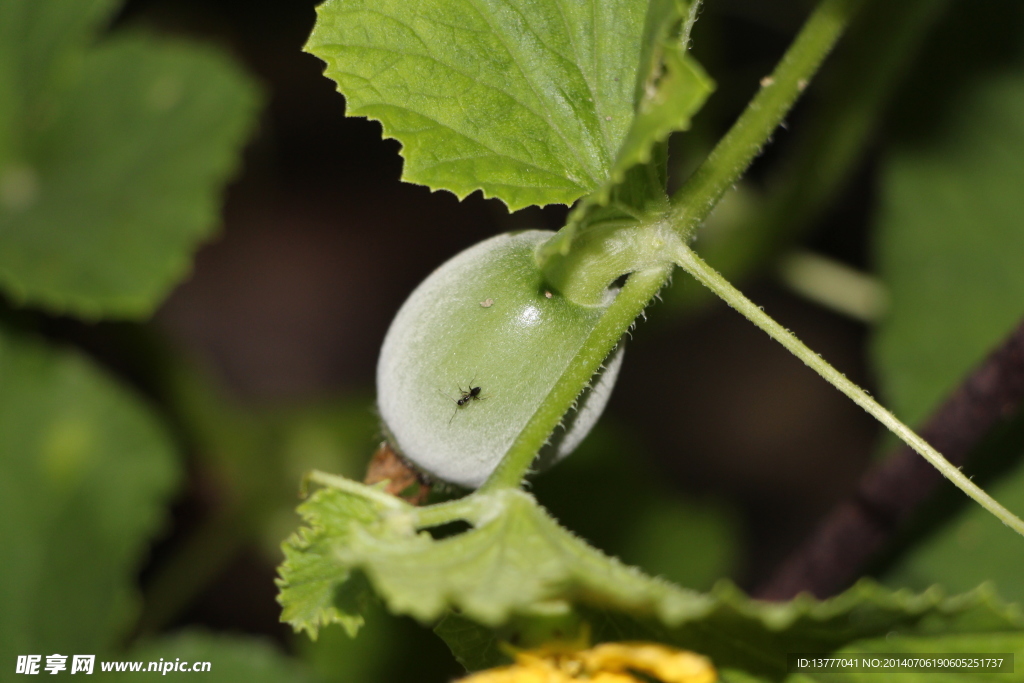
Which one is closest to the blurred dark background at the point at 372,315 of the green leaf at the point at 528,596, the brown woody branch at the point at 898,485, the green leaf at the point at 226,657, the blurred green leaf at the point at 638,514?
the blurred green leaf at the point at 638,514

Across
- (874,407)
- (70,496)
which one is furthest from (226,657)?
(874,407)

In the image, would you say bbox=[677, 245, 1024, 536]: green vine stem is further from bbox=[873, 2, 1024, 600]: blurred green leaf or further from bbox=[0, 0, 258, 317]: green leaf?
bbox=[0, 0, 258, 317]: green leaf

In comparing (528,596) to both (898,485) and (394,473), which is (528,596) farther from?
(898,485)

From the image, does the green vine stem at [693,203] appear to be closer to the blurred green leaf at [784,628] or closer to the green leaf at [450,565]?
the green leaf at [450,565]

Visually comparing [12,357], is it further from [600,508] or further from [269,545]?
[600,508]

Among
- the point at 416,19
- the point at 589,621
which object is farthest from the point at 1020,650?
the point at 416,19

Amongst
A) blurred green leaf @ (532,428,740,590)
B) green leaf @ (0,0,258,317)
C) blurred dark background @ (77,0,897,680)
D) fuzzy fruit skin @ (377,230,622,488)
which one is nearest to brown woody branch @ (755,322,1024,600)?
fuzzy fruit skin @ (377,230,622,488)
